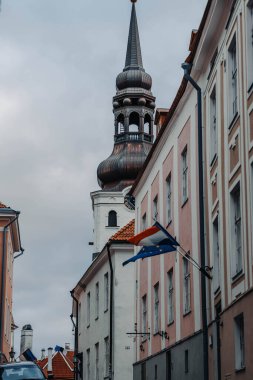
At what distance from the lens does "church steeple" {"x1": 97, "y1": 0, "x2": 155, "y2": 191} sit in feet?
231

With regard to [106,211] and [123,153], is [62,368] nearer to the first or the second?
[106,211]

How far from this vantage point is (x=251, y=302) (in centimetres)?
1562

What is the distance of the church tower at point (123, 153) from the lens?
7056 centimetres

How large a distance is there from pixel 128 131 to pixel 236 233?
5450cm

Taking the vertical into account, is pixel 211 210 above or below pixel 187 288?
above

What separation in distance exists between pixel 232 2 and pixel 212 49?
2.70m

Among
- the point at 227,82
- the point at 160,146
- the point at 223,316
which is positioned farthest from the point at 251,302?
the point at 160,146

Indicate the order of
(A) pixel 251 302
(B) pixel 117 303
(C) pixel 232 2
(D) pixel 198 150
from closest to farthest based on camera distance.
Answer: (A) pixel 251 302, (C) pixel 232 2, (D) pixel 198 150, (B) pixel 117 303

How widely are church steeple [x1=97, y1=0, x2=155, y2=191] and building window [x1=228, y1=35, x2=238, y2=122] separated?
50.6m

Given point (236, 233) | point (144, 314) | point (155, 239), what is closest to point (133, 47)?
point (144, 314)

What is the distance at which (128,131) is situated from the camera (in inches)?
2832

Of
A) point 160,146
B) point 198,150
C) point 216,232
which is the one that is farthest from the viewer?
point 160,146

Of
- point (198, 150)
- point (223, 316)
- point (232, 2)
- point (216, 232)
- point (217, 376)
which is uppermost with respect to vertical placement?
point (232, 2)

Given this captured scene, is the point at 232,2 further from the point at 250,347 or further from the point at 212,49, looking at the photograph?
the point at 250,347
